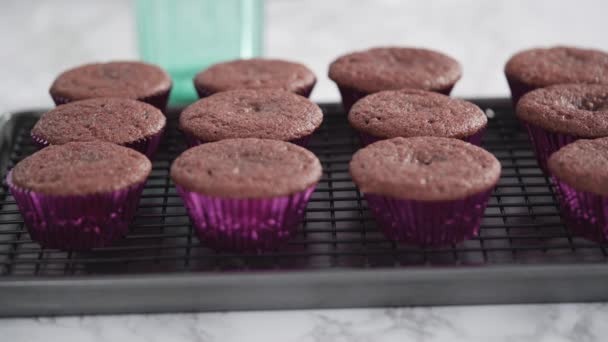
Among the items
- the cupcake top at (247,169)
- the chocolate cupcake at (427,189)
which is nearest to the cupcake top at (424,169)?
the chocolate cupcake at (427,189)

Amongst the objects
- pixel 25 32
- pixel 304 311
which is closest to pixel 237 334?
pixel 304 311

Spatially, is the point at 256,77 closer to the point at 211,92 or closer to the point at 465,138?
the point at 211,92

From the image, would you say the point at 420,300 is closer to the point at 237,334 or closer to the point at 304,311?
the point at 304,311

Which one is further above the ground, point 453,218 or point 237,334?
point 453,218

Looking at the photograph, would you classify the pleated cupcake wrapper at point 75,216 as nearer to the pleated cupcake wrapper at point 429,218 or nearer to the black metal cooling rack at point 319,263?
the black metal cooling rack at point 319,263

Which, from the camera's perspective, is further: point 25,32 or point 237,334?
point 25,32

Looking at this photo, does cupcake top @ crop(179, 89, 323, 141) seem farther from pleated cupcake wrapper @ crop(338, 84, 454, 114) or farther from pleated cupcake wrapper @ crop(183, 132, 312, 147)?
pleated cupcake wrapper @ crop(338, 84, 454, 114)

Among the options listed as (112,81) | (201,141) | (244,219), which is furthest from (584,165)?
(112,81)
